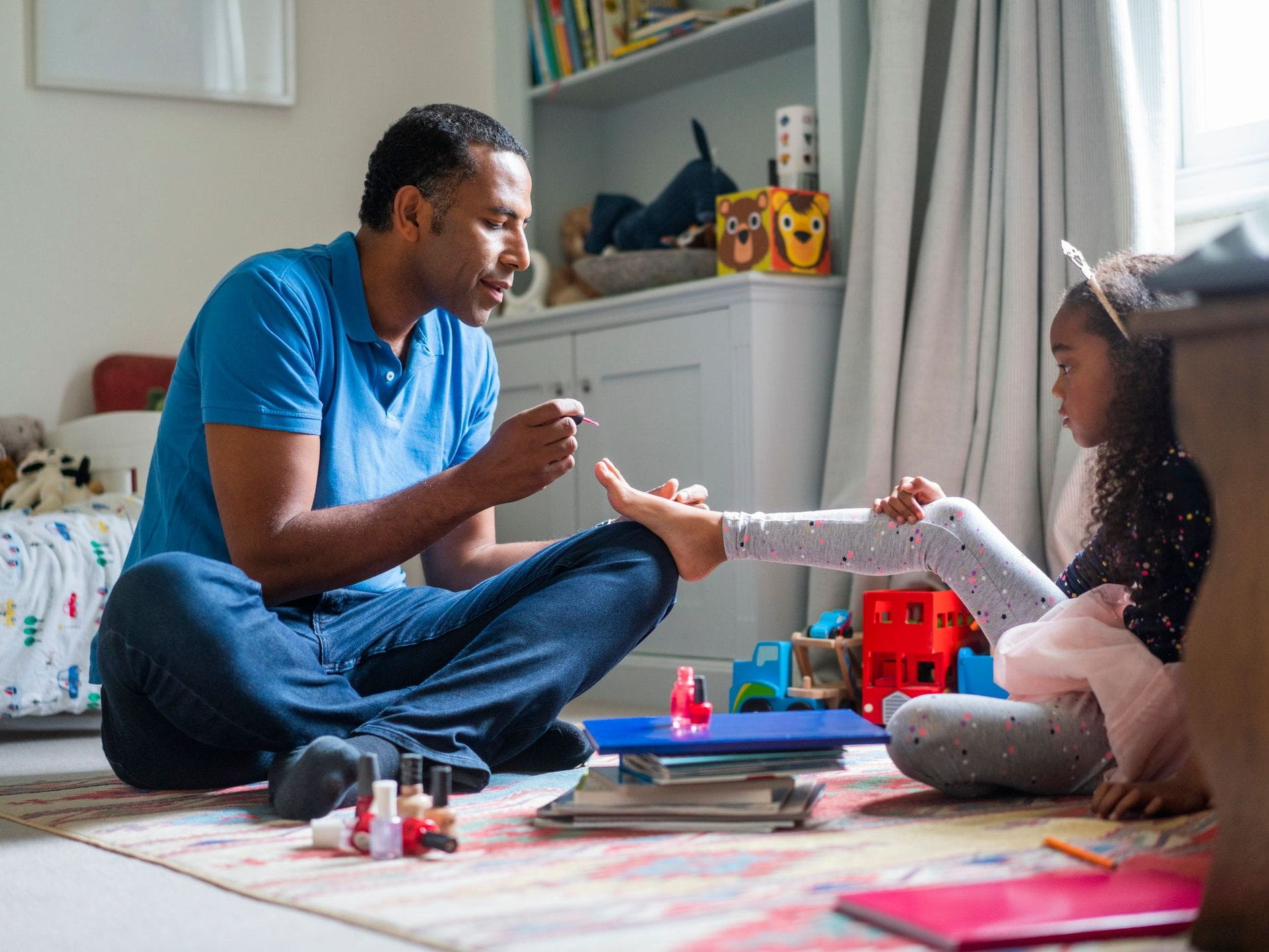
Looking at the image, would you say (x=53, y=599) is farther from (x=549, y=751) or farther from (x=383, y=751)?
(x=383, y=751)

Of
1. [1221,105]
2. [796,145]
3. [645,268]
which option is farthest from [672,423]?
[1221,105]

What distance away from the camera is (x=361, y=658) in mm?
1651

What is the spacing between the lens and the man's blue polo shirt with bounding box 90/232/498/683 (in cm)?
156

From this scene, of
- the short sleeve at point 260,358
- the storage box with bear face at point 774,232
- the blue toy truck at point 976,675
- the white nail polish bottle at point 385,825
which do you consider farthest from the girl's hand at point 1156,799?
the storage box with bear face at point 774,232

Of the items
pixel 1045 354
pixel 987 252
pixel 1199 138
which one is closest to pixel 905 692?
pixel 1045 354

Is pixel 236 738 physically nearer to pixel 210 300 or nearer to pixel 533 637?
pixel 533 637

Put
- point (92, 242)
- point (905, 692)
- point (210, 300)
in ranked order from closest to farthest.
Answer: point (210, 300), point (905, 692), point (92, 242)

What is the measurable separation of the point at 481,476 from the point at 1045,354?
117cm

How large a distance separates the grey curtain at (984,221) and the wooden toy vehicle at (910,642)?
18 cm

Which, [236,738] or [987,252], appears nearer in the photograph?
[236,738]

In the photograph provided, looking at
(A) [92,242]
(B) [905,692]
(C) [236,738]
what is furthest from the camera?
(A) [92,242]

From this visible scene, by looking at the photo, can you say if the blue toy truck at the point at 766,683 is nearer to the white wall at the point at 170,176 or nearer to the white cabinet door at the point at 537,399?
the white cabinet door at the point at 537,399

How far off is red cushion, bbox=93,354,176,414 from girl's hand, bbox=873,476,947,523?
196 cm

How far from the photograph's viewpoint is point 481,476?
1.57 meters
